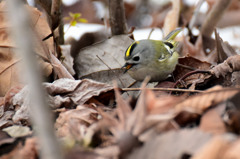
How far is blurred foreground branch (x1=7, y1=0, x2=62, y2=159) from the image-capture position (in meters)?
1.03

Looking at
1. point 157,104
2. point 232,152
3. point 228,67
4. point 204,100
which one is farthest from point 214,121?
point 228,67

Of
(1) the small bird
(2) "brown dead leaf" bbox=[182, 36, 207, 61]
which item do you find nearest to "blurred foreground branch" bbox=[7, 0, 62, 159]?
(1) the small bird

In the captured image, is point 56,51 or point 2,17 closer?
point 2,17

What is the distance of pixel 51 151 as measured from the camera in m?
1.10

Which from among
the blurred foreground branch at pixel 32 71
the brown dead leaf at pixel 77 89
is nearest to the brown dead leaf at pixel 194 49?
the brown dead leaf at pixel 77 89

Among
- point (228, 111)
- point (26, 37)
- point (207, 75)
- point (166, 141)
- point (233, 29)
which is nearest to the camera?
point (26, 37)

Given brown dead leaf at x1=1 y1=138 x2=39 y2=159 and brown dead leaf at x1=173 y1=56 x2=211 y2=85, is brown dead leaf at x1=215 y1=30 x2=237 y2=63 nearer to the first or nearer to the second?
brown dead leaf at x1=173 y1=56 x2=211 y2=85

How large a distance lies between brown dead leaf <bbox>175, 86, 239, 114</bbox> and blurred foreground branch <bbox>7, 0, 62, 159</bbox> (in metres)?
1.08

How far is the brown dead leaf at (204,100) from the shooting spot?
6.69 ft

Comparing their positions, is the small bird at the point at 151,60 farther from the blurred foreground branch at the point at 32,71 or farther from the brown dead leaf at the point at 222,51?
the blurred foreground branch at the point at 32,71

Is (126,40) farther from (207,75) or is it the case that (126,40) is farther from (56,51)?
(207,75)

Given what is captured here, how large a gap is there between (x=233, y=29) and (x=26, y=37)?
6998 mm

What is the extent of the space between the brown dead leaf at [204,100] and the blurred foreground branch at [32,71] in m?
1.08

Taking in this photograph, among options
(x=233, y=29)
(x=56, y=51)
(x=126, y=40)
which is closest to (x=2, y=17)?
(x=56, y=51)
